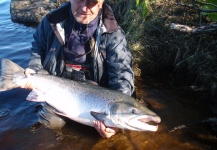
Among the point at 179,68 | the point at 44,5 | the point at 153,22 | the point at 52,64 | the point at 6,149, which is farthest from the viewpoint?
the point at 44,5

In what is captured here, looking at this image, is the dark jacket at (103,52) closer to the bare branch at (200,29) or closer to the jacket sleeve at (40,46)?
the jacket sleeve at (40,46)

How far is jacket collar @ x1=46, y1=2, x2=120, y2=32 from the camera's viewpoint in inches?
136

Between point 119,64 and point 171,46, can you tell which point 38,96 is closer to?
point 119,64

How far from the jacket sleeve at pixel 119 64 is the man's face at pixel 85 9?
1.26 feet

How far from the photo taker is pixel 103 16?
3.54m

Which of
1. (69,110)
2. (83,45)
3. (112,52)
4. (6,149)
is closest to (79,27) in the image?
(83,45)

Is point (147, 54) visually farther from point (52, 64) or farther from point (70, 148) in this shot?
point (70, 148)

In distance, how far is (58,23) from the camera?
3.55 m

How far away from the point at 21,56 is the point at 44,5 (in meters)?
3.11

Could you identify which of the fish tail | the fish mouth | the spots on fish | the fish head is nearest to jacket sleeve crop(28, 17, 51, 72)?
the fish tail

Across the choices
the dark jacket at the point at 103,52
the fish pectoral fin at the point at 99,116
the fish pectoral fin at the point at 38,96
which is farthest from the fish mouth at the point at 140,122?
the fish pectoral fin at the point at 38,96

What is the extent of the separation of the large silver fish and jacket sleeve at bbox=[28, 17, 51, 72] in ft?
1.12

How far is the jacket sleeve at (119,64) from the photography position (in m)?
3.33

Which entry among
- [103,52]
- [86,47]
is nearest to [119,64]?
[103,52]
